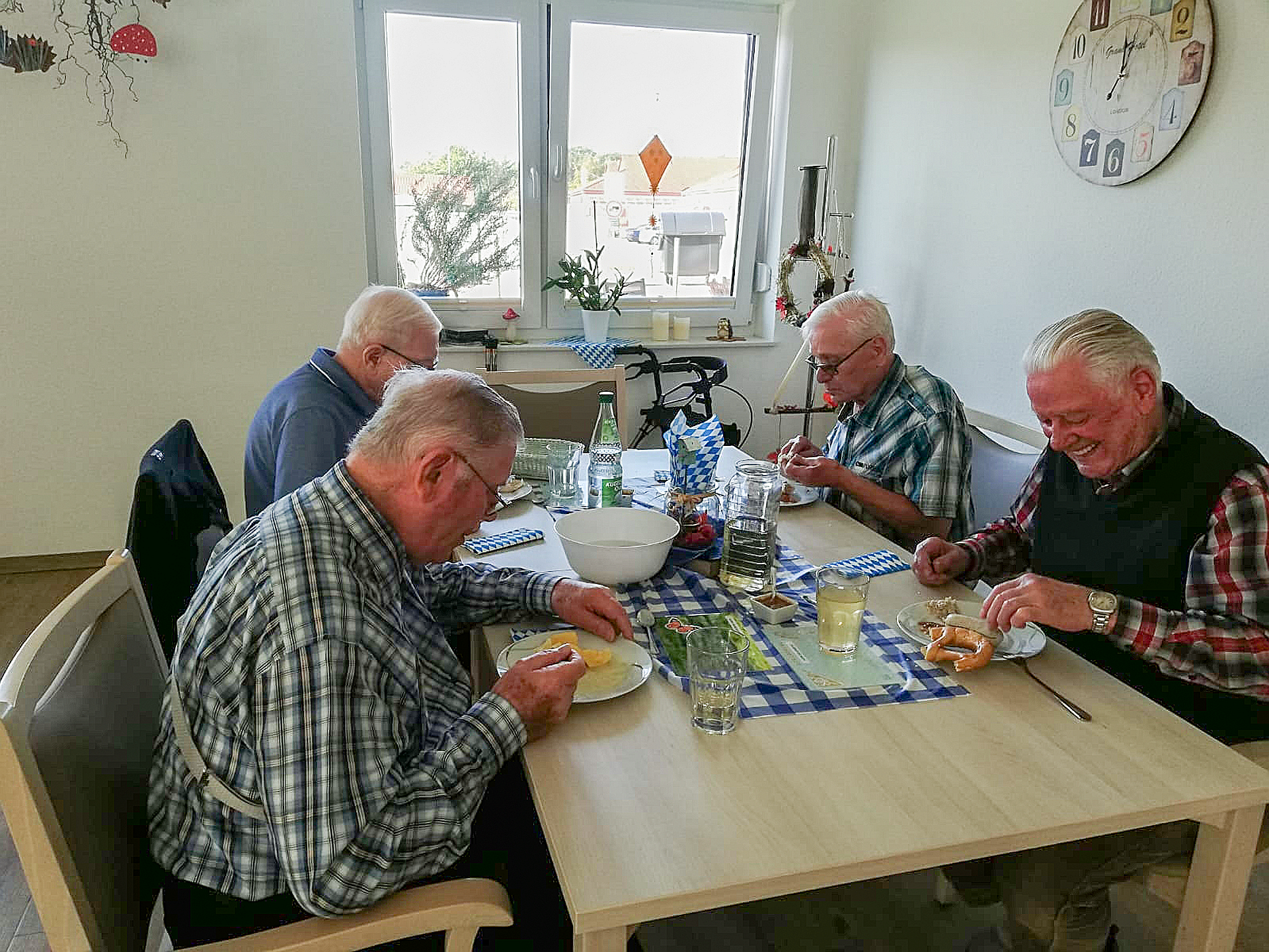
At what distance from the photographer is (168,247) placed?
3.25 metres

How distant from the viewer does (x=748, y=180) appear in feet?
13.0

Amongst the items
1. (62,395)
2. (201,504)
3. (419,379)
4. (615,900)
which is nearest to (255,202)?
(62,395)

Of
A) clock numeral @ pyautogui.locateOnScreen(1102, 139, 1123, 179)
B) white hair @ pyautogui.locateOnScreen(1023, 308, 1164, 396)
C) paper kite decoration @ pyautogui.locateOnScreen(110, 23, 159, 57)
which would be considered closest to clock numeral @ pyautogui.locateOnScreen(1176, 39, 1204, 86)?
clock numeral @ pyautogui.locateOnScreen(1102, 139, 1123, 179)

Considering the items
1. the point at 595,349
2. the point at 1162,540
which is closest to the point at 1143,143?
the point at 1162,540

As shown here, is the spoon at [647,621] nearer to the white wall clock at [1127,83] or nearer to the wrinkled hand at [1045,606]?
the wrinkled hand at [1045,606]

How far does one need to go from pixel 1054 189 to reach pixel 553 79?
6.48ft

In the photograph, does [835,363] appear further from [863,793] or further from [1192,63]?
[863,793]

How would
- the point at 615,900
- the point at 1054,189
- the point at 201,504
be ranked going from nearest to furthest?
the point at 615,900, the point at 201,504, the point at 1054,189

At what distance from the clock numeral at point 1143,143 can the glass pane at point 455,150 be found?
2280 mm

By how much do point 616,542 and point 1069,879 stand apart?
0.90 m

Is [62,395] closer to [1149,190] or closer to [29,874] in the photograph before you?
[29,874]

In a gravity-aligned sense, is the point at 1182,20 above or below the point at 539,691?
above

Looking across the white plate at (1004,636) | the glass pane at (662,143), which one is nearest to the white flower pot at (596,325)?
the glass pane at (662,143)

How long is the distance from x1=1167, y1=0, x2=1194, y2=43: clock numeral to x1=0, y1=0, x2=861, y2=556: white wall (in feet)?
8.20
